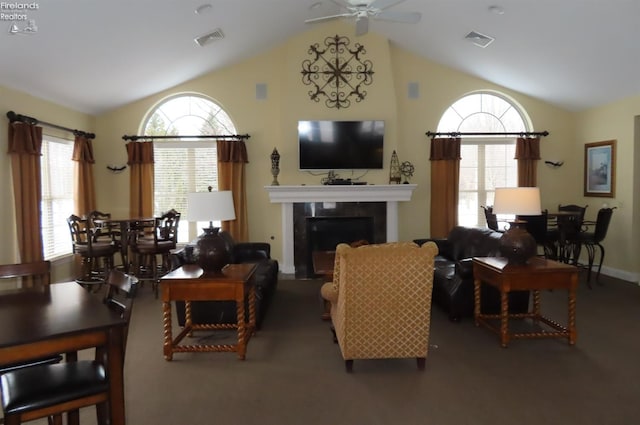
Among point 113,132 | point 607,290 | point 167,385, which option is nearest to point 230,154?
point 113,132

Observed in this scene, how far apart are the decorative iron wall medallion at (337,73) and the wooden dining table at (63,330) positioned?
17.1 ft

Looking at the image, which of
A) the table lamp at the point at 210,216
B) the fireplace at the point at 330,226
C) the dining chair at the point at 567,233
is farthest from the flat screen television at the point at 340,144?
the table lamp at the point at 210,216

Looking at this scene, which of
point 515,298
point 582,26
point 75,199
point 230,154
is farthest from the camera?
point 230,154

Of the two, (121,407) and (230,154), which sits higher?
(230,154)

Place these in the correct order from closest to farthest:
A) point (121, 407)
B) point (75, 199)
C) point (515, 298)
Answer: point (121, 407) < point (515, 298) < point (75, 199)

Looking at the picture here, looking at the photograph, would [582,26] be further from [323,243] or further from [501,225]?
[323,243]

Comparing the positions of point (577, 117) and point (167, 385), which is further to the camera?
point (577, 117)

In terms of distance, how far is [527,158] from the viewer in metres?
6.94

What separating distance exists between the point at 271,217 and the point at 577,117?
5344mm

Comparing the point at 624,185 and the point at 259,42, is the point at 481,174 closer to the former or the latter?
the point at 624,185

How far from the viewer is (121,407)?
6.55ft

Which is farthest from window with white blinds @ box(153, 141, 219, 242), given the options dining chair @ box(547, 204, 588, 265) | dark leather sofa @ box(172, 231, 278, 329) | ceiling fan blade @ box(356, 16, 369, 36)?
dining chair @ box(547, 204, 588, 265)

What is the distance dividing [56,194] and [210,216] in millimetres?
3611

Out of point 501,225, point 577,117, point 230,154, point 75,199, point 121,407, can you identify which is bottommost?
point 121,407
